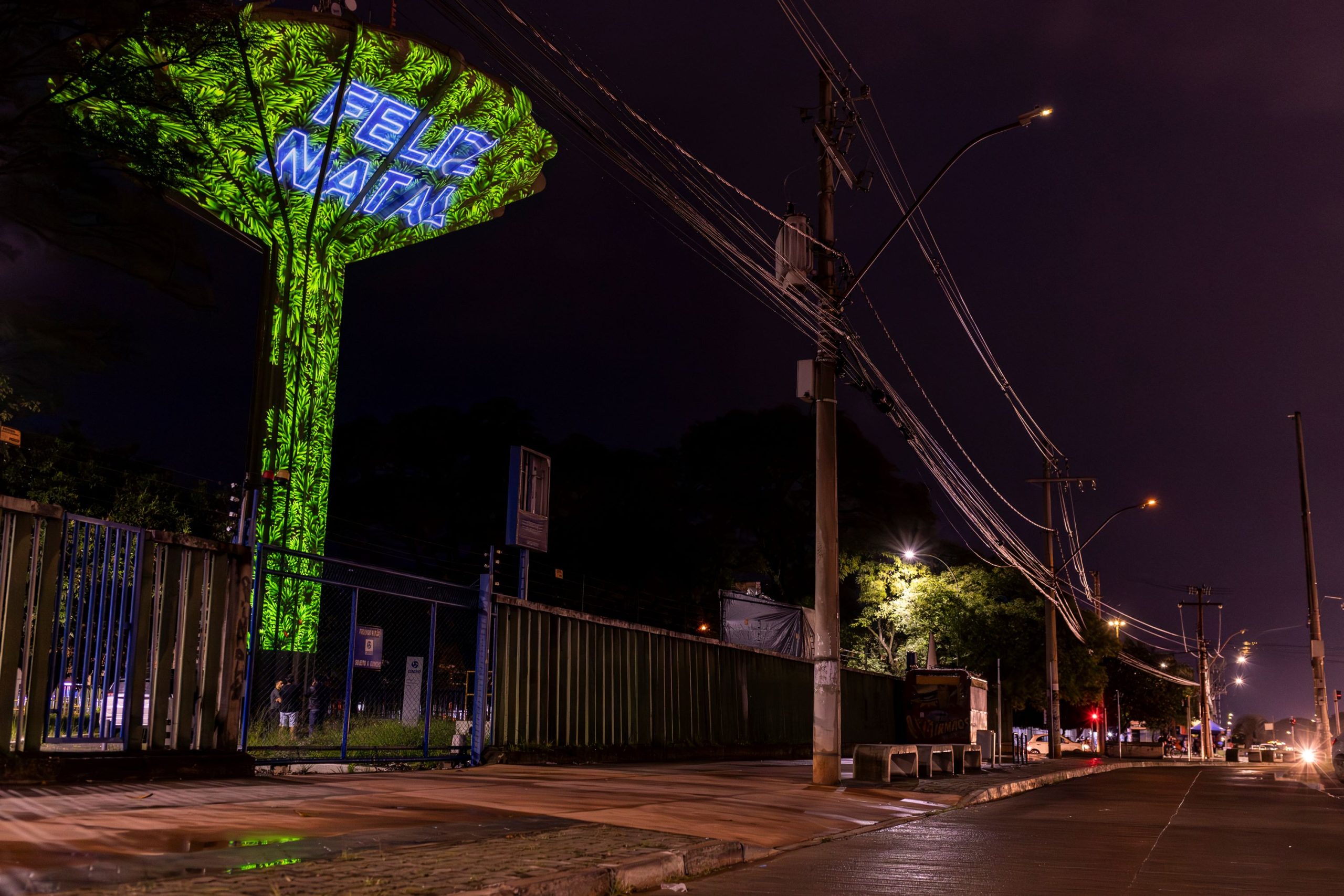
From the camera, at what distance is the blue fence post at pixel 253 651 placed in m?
12.5

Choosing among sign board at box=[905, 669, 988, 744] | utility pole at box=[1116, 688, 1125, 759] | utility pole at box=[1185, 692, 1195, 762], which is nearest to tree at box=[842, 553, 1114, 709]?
sign board at box=[905, 669, 988, 744]

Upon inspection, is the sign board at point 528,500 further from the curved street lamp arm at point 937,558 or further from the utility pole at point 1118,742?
the utility pole at point 1118,742

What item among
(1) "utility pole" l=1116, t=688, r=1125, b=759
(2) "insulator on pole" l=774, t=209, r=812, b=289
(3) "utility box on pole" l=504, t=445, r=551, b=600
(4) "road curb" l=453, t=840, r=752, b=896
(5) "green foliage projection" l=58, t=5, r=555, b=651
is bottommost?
(1) "utility pole" l=1116, t=688, r=1125, b=759

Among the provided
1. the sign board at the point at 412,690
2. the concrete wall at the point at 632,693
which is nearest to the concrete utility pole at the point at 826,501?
the concrete wall at the point at 632,693

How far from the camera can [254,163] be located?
31.4m

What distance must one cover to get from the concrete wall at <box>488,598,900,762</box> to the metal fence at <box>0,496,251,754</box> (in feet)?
17.9

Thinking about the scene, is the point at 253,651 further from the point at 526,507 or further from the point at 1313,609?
the point at 1313,609

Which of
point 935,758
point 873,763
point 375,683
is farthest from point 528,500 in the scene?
point 935,758

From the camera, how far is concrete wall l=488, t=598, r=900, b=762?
1767cm

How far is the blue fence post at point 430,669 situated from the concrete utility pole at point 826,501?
5039 millimetres

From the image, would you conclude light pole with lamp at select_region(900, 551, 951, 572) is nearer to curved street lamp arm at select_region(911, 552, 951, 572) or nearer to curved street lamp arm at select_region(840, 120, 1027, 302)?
curved street lamp arm at select_region(911, 552, 951, 572)

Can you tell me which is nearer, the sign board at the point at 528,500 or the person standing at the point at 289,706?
the person standing at the point at 289,706

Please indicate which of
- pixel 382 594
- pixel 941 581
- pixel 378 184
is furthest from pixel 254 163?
pixel 941 581

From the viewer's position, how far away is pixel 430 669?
631 inches
